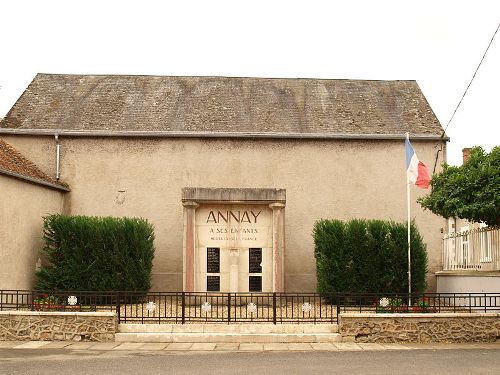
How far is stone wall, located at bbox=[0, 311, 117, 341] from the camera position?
15.8 meters

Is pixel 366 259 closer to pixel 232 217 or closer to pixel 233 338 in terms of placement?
pixel 232 217

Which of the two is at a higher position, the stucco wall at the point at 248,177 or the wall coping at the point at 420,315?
the stucco wall at the point at 248,177

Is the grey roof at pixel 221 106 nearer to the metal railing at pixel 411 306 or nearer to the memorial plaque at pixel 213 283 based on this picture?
the memorial plaque at pixel 213 283

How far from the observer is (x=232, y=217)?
69.6ft

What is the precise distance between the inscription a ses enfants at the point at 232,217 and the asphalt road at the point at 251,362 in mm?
7517

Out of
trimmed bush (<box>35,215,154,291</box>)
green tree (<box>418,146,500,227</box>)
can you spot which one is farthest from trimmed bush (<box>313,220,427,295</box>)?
trimmed bush (<box>35,215,154,291</box>)

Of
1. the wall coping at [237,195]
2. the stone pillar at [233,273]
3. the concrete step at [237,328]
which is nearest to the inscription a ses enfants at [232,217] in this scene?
the wall coping at [237,195]

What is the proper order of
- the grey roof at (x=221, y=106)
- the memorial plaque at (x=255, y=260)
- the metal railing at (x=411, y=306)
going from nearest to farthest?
the metal railing at (x=411, y=306), the memorial plaque at (x=255, y=260), the grey roof at (x=221, y=106)

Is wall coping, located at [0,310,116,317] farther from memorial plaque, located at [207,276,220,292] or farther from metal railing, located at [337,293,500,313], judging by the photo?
metal railing, located at [337,293,500,313]

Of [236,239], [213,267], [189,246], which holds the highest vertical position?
[236,239]

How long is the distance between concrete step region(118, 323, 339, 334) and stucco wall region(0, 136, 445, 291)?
299 inches

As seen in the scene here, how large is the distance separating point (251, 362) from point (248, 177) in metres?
12.0

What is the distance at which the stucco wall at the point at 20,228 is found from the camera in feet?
63.5

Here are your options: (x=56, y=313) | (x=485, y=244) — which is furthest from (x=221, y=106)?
(x=56, y=313)
